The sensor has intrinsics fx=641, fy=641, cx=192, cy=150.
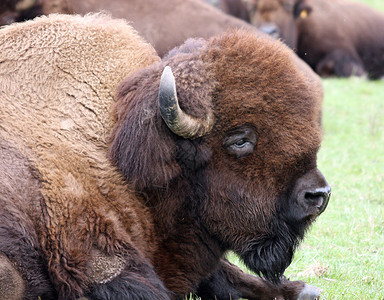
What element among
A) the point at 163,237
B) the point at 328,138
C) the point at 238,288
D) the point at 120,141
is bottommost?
the point at 328,138

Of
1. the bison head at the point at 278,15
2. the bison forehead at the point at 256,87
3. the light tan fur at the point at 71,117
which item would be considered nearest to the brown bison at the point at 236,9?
the bison head at the point at 278,15

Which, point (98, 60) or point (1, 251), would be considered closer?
point (1, 251)

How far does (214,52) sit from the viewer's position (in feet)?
13.1

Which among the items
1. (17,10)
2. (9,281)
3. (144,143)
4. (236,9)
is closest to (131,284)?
(9,281)

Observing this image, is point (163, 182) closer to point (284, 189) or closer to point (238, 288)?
point (284, 189)

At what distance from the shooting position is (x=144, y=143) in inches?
151

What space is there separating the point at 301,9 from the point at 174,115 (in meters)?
12.4

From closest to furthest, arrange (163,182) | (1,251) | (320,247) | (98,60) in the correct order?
1. (1,251)
2. (163,182)
3. (98,60)
4. (320,247)

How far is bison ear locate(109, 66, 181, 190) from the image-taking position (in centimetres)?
384

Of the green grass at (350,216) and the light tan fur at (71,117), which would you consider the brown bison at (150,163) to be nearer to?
the light tan fur at (71,117)

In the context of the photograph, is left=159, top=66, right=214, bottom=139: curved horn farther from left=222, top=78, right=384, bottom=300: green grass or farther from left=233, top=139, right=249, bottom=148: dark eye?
left=222, top=78, right=384, bottom=300: green grass

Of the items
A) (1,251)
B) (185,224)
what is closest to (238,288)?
(185,224)

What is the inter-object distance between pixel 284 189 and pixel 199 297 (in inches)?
42.8

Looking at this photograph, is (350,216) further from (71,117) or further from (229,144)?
(71,117)
